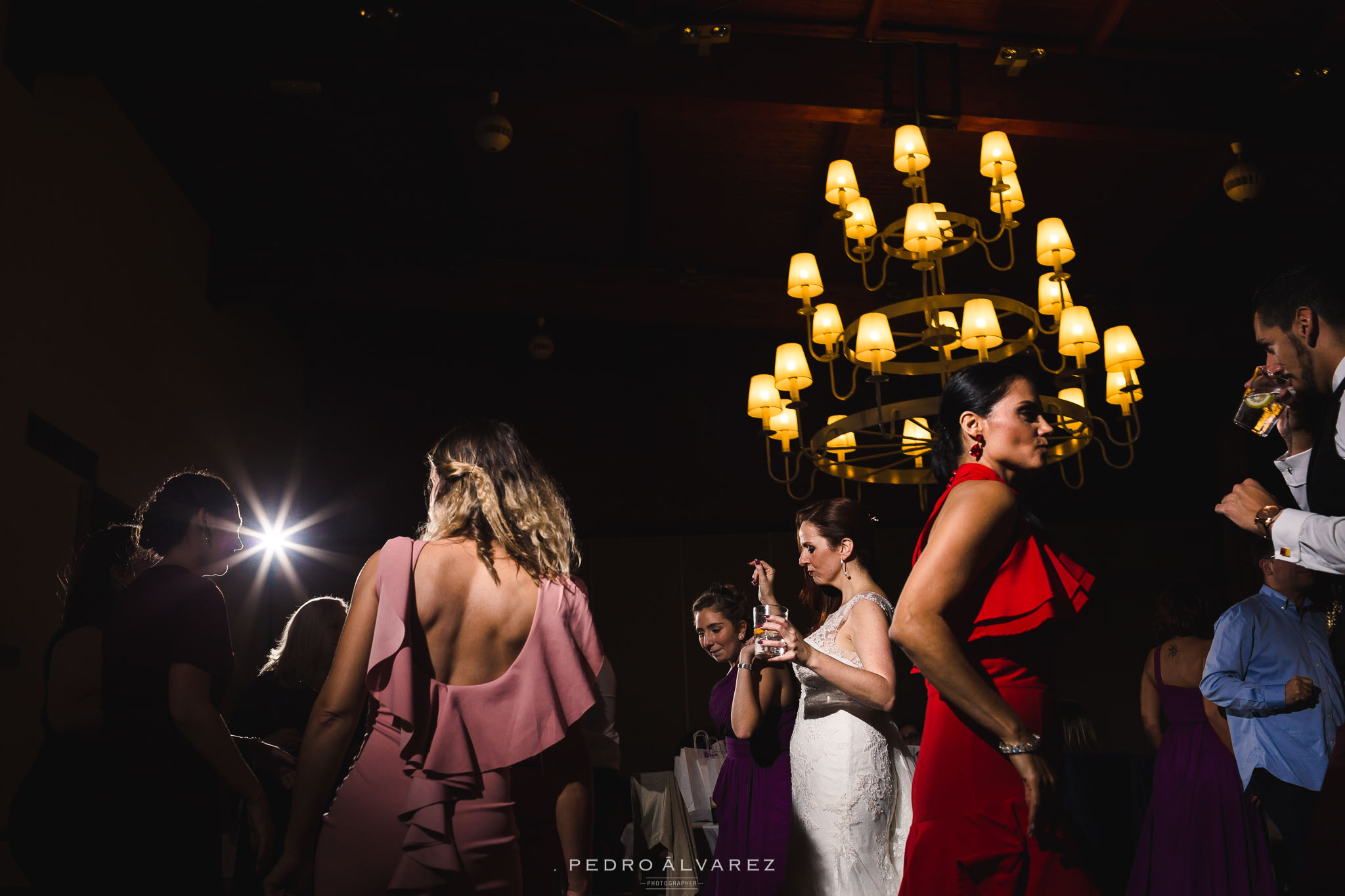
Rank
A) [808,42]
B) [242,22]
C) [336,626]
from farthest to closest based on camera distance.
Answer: [808,42] → [242,22] → [336,626]

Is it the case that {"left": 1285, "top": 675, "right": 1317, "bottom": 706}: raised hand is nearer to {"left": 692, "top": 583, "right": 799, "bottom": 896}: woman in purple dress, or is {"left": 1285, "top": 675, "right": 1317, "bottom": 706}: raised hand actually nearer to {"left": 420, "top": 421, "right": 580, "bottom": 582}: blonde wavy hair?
{"left": 692, "top": 583, "right": 799, "bottom": 896}: woman in purple dress

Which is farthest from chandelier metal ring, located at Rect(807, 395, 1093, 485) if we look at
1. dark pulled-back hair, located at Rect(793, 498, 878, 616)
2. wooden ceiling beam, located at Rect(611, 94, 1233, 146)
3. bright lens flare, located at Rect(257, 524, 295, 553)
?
bright lens flare, located at Rect(257, 524, 295, 553)

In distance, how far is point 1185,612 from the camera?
12.9 feet

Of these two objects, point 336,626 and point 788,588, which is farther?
point 788,588

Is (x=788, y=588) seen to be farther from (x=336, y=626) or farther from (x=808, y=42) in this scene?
(x=336, y=626)

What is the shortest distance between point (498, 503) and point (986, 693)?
0.88 meters

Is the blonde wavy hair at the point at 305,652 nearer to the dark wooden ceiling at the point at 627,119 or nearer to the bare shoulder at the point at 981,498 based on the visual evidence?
the bare shoulder at the point at 981,498

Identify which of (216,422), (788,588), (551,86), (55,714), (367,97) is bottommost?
(55,714)

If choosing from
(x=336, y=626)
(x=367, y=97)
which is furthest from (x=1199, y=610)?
(x=367, y=97)

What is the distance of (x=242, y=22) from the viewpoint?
5156 millimetres

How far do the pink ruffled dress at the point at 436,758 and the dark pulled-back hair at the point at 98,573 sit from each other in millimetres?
1085

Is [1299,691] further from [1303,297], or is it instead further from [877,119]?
[877,119]

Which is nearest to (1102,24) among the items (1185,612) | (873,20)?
(873,20)

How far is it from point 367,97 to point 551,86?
2169 mm
